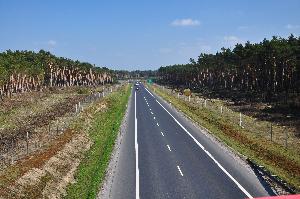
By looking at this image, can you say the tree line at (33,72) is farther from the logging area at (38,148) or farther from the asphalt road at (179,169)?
the asphalt road at (179,169)

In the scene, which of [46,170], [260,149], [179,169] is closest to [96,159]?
[46,170]

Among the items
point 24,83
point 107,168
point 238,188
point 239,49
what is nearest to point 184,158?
point 107,168

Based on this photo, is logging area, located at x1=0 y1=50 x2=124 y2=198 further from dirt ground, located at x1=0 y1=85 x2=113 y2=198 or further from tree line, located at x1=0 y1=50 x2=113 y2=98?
tree line, located at x1=0 y1=50 x2=113 y2=98

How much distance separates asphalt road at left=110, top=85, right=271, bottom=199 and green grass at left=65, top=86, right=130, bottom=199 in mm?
1098

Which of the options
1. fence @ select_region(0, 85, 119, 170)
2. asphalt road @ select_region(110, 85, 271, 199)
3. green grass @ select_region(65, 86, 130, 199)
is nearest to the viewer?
asphalt road @ select_region(110, 85, 271, 199)

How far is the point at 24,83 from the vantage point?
134000 mm

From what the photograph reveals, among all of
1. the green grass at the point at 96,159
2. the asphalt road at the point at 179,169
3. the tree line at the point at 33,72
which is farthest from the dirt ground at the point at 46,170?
the tree line at the point at 33,72

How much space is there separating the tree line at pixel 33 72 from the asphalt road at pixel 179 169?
6594cm

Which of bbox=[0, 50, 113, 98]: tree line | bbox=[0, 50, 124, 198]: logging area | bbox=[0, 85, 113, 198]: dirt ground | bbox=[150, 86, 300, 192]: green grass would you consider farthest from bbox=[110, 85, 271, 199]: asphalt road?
bbox=[0, 50, 113, 98]: tree line

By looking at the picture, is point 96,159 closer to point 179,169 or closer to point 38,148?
point 38,148

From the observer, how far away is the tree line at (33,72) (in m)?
113

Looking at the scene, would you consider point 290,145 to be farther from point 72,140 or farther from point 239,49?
point 239,49

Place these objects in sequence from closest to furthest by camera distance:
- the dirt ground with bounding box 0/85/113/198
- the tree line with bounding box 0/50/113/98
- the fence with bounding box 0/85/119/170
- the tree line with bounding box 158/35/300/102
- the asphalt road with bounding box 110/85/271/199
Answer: the dirt ground with bounding box 0/85/113/198 → the asphalt road with bounding box 110/85/271/199 → the fence with bounding box 0/85/119/170 → the tree line with bounding box 158/35/300/102 → the tree line with bounding box 0/50/113/98

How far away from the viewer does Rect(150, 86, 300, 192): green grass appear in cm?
2795
